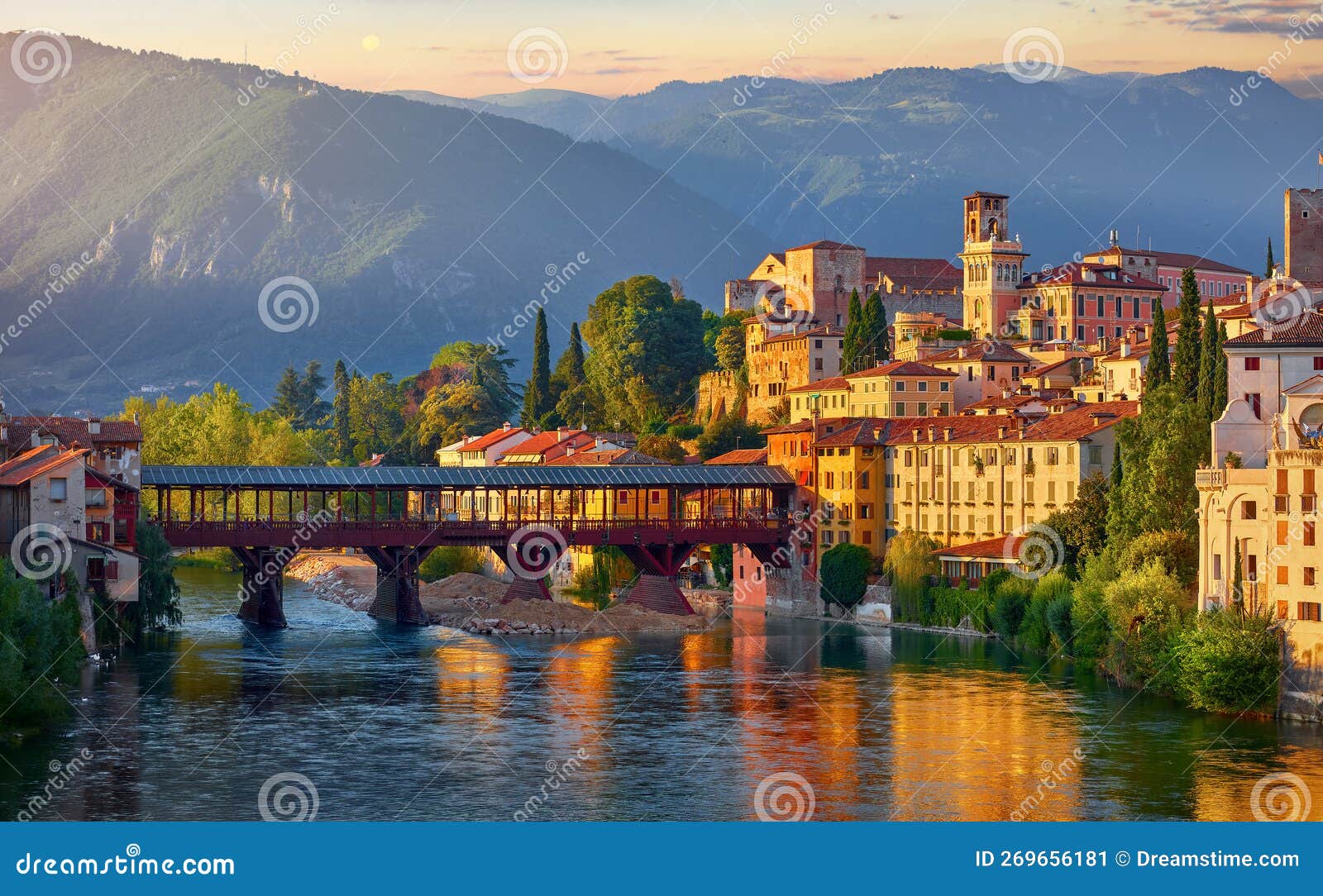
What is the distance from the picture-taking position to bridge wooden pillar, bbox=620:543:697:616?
91.2m

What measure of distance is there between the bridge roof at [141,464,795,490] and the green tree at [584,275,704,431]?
146 feet

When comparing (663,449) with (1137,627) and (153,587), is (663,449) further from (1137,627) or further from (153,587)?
(1137,627)

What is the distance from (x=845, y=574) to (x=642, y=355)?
58578 millimetres

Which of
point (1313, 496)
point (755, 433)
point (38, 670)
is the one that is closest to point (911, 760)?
point (1313, 496)

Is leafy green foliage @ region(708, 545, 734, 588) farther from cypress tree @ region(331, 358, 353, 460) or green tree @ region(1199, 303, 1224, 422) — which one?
cypress tree @ region(331, 358, 353, 460)

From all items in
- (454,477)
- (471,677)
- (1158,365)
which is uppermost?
(1158,365)

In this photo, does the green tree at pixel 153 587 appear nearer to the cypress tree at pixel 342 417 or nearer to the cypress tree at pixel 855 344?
the cypress tree at pixel 855 344

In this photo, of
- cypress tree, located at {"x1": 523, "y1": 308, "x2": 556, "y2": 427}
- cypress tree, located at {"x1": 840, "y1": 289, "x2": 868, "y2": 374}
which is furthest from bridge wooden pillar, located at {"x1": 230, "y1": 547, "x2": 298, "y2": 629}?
Answer: cypress tree, located at {"x1": 523, "y1": 308, "x2": 556, "y2": 427}

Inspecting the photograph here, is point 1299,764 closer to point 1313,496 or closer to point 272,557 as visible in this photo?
point 1313,496

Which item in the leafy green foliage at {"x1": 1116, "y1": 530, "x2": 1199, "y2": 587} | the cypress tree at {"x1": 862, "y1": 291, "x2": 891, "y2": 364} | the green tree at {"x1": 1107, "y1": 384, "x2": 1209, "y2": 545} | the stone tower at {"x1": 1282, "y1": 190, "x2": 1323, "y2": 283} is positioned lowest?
the leafy green foliage at {"x1": 1116, "y1": 530, "x2": 1199, "y2": 587}

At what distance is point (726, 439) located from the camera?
128125mm

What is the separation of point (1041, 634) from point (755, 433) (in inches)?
2202

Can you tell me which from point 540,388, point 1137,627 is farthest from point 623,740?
point 540,388

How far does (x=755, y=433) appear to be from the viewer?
127000mm
